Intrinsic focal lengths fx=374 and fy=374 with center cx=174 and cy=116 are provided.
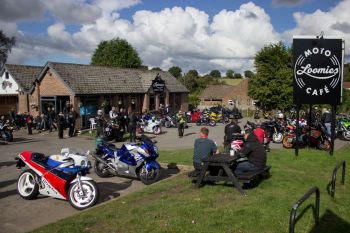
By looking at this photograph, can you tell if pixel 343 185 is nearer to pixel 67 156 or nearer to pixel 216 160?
pixel 216 160

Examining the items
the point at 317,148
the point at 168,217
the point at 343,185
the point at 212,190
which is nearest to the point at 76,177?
the point at 168,217

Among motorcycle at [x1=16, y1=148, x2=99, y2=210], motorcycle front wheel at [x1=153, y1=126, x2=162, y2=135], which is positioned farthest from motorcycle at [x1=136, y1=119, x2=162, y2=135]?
motorcycle at [x1=16, y1=148, x2=99, y2=210]

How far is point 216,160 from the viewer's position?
864 centimetres

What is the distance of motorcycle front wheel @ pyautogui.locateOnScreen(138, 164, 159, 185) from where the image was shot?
10.5 m

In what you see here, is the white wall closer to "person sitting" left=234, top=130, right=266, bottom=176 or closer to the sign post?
the sign post

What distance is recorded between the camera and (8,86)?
106 ft

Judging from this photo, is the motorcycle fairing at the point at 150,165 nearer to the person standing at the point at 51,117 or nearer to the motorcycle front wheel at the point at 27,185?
the motorcycle front wheel at the point at 27,185

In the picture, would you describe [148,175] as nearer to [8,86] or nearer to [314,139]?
[314,139]

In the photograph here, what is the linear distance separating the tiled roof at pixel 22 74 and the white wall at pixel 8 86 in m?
0.68

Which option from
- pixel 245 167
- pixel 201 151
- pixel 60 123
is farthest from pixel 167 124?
pixel 245 167

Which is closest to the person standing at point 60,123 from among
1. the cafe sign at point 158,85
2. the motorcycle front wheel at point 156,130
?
the motorcycle front wheel at point 156,130

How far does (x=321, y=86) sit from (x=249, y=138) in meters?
5.79

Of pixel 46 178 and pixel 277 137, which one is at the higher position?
pixel 46 178

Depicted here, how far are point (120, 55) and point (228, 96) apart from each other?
72.1ft
